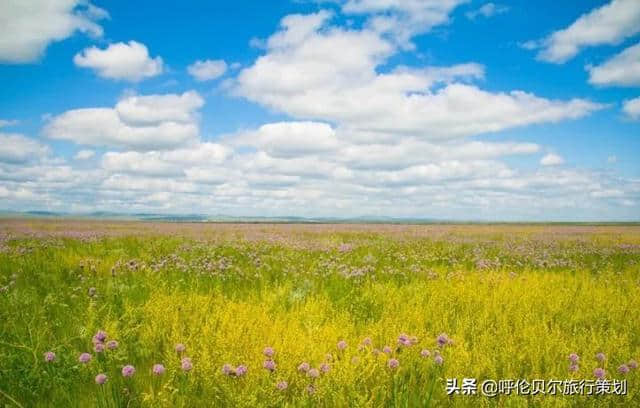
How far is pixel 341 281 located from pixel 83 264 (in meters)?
5.06

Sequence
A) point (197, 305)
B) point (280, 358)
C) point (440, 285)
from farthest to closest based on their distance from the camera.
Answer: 1. point (440, 285)
2. point (197, 305)
3. point (280, 358)

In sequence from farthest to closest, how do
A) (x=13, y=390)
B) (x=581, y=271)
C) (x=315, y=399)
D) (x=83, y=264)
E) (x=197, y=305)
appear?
(x=581, y=271), (x=83, y=264), (x=197, y=305), (x=13, y=390), (x=315, y=399)

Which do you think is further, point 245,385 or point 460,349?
point 460,349

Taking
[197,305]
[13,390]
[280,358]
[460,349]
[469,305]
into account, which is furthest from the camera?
[469,305]

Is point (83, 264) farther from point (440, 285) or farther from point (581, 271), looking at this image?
point (581, 271)

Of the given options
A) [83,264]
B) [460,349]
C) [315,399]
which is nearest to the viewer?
[315,399]

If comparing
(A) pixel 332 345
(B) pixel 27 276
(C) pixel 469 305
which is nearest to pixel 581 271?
(C) pixel 469 305

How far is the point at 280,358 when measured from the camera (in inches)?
136

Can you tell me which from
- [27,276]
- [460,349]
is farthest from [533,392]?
[27,276]

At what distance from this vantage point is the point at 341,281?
23.8 feet

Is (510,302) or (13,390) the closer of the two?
(13,390)

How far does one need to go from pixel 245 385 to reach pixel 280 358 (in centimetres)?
44

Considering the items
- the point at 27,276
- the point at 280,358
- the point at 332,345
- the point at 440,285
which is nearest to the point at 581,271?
the point at 440,285

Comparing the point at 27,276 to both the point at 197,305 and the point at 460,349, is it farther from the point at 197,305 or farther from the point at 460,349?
the point at 460,349
